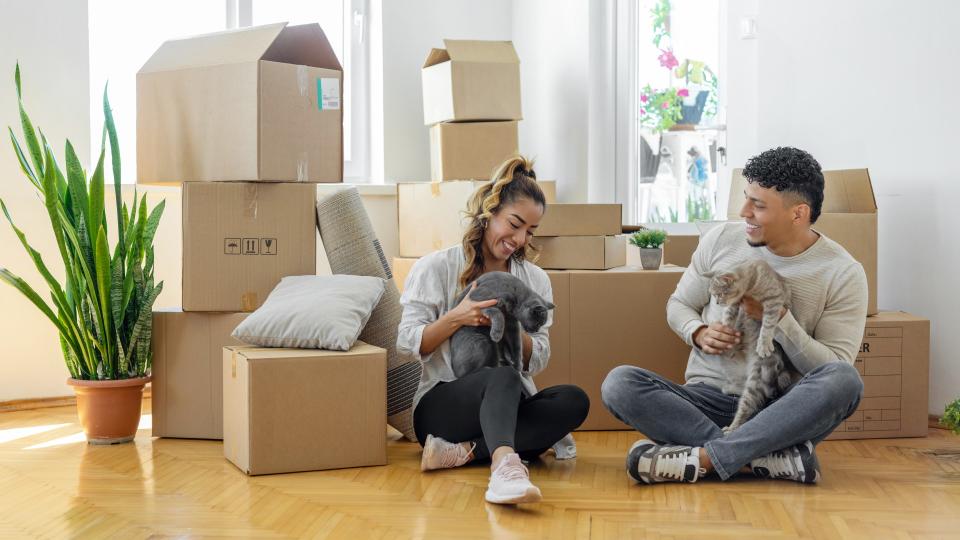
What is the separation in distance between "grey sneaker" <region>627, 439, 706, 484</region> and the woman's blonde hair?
2.20 feet

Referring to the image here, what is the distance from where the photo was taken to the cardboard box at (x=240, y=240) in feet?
10.2

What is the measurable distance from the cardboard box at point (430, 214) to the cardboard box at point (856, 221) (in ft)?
3.30

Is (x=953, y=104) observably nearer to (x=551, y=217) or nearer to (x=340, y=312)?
(x=551, y=217)

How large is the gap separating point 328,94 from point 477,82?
84 cm

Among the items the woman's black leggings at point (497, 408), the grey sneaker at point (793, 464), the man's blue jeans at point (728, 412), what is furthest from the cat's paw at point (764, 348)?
the woman's black leggings at point (497, 408)

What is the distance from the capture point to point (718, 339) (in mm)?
2613

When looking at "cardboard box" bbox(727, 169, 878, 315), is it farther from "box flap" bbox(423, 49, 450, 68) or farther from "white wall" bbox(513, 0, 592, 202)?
"box flap" bbox(423, 49, 450, 68)

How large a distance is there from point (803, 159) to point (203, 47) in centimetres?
192

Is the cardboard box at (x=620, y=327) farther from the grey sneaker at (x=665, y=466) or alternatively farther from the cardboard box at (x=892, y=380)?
the grey sneaker at (x=665, y=466)

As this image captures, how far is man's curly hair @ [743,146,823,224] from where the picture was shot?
2.60m

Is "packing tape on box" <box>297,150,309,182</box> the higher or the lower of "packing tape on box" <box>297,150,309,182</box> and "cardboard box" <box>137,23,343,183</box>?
the lower

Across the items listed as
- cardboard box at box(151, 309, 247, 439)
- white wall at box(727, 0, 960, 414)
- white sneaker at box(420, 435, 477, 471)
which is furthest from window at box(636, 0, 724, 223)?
cardboard box at box(151, 309, 247, 439)

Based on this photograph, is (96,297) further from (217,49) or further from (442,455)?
(442,455)

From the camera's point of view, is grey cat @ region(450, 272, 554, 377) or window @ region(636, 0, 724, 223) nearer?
grey cat @ region(450, 272, 554, 377)
